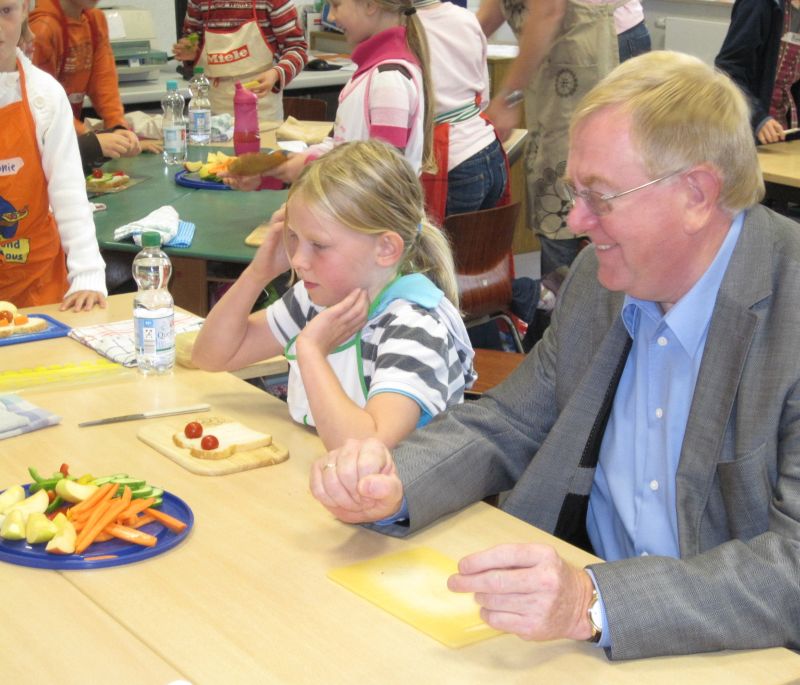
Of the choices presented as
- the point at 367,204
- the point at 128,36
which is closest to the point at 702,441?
the point at 367,204

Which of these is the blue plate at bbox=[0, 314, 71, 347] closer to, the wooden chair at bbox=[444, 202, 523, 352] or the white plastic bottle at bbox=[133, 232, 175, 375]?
the white plastic bottle at bbox=[133, 232, 175, 375]

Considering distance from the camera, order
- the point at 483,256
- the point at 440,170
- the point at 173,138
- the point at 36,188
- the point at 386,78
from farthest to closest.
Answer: the point at 173,138
the point at 440,170
the point at 483,256
the point at 386,78
the point at 36,188

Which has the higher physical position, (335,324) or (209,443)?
(335,324)

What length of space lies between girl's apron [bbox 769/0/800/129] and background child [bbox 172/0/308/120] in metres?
1.96

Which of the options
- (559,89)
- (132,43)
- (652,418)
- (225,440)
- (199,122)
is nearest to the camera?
(652,418)

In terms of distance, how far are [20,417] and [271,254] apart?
0.59 metres

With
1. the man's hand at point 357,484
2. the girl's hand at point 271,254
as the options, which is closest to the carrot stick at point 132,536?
the man's hand at point 357,484

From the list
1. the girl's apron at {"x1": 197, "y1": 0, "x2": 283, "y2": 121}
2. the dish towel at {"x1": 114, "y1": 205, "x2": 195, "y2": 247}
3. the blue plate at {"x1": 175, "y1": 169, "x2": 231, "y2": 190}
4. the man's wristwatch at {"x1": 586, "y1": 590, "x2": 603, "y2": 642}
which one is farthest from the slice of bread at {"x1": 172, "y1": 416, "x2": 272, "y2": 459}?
the girl's apron at {"x1": 197, "y1": 0, "x2": 283, "y2": 121}

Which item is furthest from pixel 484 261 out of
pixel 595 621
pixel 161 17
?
pixel 161 17

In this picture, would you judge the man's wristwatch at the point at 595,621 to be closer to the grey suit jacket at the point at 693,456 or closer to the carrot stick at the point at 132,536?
the grey suit jacket at the point at 693,456

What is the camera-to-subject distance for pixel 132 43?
17.7ft

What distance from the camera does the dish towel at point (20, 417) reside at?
5.83ft

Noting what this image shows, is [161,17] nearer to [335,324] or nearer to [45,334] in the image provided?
[45,334]

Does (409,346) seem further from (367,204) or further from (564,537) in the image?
(564,537)
